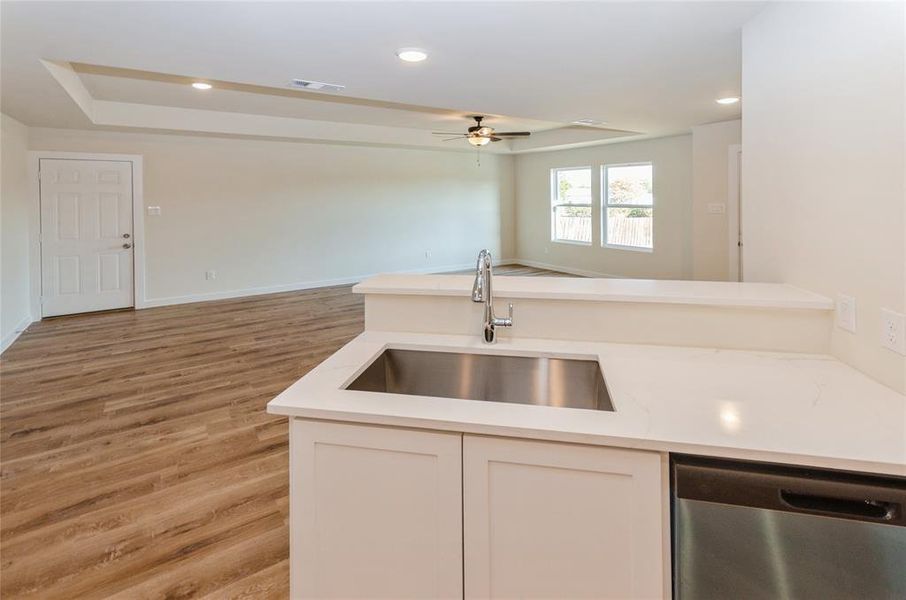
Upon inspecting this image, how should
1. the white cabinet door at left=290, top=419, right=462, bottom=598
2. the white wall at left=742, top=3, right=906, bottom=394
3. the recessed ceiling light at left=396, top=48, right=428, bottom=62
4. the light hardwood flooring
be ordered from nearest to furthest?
the white cabinet door at left=290, top=419, right=462, bottom=598 < the white wall at left=742, top=3, right=906, bottom=394 < the light hardwood flooring < the recessed ceiling light at left=396, top=48, right=428, bottom=62

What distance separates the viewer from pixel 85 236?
6.12 meters

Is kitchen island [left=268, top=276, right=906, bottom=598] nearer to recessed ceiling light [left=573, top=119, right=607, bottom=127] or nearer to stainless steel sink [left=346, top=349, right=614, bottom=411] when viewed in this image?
stainless steel sink [left=346, top=349, right=614, bottom=411]

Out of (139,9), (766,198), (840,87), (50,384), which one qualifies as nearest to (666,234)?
(766,198)

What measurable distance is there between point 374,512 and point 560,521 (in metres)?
0.45

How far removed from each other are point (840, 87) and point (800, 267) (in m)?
0.61

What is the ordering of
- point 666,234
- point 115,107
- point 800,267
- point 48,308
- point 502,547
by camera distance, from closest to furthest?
point 502,547
point 800,267
point 115,107
point 48,308
point 666,234

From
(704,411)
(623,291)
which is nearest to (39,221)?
(623,291)

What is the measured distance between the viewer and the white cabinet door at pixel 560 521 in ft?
3.49

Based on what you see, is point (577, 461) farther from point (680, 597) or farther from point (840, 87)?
point (840, 87)

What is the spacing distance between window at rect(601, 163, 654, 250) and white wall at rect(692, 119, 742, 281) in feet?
4.61

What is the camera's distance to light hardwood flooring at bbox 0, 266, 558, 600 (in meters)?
1.80

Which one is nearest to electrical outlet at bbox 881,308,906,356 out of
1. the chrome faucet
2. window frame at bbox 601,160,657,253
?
the chrome faucet

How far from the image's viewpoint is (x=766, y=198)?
2092 millimetres

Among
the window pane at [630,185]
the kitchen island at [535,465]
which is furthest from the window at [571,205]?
the kitchen island at [535,465]
